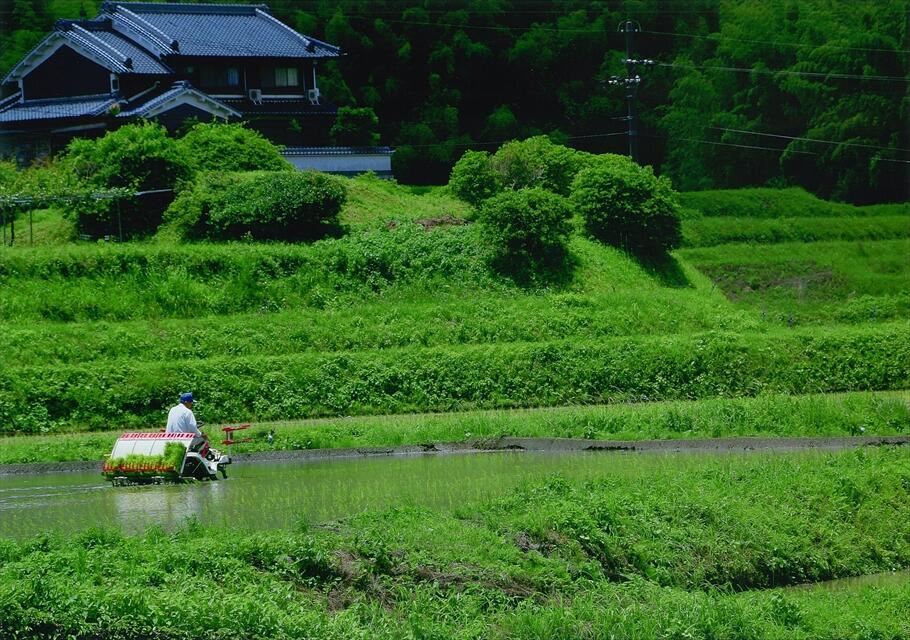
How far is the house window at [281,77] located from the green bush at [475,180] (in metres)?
10.2

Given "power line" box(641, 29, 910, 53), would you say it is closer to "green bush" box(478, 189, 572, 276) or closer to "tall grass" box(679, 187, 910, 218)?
"tall grass" box(679, 187, 910, 218)

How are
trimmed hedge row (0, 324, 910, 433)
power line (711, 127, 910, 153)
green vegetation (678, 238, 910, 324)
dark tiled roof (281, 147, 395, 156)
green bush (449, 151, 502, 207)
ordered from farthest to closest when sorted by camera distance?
power line (711, 127, 910, 153) < dark tiled roof (281, 147, 395, 156) < green bush (449, 151, 502, 207) < green vegetation (678, 238, 910, 324) < trimmed hedge row (0, 324, 910, 433)

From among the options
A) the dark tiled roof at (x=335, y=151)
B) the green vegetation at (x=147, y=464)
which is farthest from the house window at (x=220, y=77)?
the green vegetation at (x=147, y=464)

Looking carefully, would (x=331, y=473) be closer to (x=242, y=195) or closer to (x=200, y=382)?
(x=200, y=382)

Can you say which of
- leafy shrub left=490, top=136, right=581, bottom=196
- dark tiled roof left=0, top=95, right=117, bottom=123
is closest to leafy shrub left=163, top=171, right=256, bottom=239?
dark tiled roof left=0, top=95, right=117, bottom=123

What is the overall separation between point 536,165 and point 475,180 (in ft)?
7.37

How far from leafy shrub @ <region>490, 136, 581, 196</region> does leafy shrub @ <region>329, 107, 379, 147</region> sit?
7.62 m

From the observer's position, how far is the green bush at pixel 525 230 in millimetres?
31234

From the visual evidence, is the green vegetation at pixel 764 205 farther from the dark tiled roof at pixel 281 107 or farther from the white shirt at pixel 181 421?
the white shirt at pixel 181 421

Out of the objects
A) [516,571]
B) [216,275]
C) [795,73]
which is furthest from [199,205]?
[795,73]

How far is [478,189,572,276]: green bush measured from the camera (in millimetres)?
31234

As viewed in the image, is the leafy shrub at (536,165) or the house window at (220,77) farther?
the house window at (220,77)

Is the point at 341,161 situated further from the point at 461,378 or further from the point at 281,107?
the point at 461,378

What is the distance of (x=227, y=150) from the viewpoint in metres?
34.5
